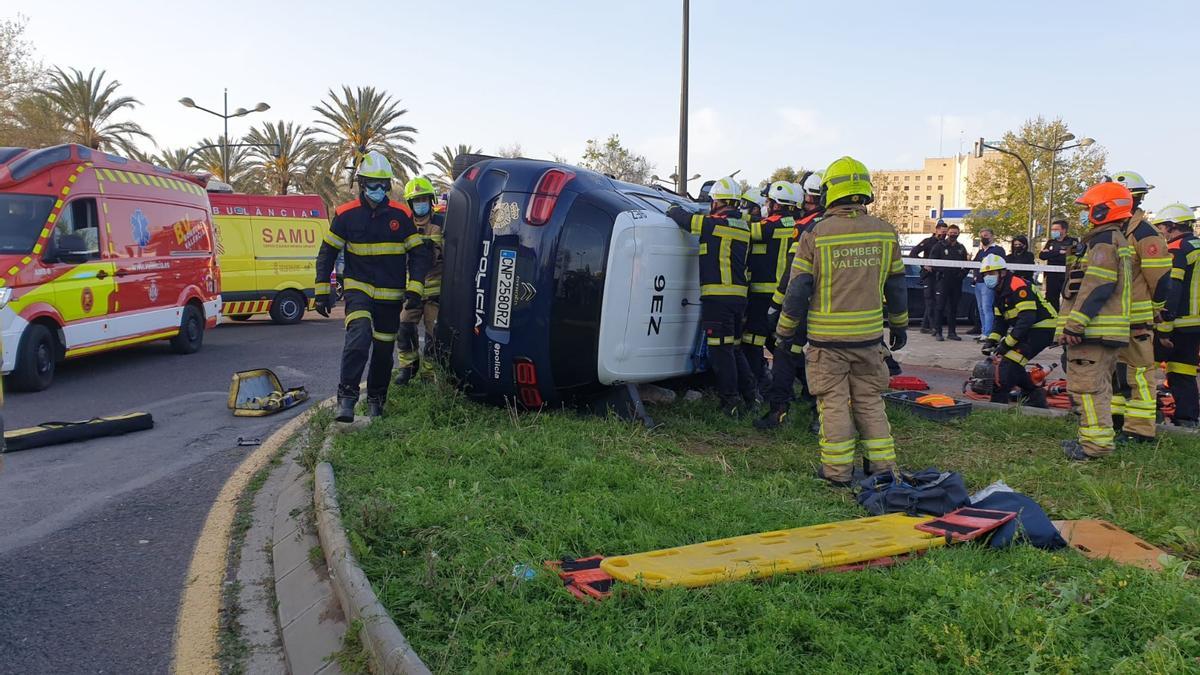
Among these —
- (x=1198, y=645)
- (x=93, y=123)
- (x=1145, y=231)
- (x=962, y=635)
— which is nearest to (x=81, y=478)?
(x=962, y=635)

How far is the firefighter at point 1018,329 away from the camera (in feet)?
24.9

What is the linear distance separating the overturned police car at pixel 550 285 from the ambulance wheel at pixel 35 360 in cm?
493

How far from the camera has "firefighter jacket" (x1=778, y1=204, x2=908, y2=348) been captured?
5113mm

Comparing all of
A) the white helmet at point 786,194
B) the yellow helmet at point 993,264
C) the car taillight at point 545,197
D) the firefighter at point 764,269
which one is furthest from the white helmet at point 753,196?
the car taillight at point 545,197

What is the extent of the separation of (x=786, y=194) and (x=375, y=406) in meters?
4.20

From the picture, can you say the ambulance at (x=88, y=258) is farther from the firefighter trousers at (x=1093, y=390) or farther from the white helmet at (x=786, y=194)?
the firefighter trousers at (x=1093, y=390)

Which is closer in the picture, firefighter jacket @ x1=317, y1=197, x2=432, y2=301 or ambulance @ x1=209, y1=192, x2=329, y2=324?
firefighter jacket @ x1=317, y1=197, x2=432, y2=301

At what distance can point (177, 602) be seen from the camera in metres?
3.70

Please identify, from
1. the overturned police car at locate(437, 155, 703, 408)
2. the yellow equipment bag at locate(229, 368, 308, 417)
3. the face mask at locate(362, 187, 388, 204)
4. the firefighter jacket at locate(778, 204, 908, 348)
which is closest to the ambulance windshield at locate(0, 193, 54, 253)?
the yellow equipment bag at locate(229, 368, 308, 417)

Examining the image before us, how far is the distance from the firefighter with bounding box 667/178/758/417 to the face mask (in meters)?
2.25

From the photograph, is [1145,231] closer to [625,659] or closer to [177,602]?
[625,659]

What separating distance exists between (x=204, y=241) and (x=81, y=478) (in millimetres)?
7306

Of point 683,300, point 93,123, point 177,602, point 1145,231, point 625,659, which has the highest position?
point 93,123

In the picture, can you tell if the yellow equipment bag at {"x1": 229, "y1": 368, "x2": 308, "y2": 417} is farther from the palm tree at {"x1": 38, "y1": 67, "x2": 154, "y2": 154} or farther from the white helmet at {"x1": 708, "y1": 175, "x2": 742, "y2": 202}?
the palm tree at {"x1": 38, "y1": 67, "x2": 154, "y2": 154}
